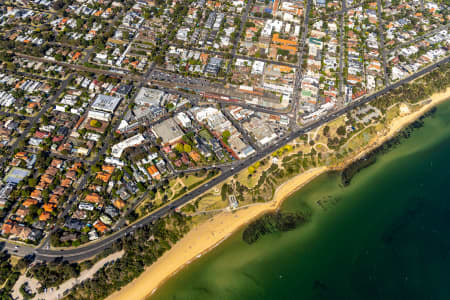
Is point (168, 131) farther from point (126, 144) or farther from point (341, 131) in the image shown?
point (341, 131)

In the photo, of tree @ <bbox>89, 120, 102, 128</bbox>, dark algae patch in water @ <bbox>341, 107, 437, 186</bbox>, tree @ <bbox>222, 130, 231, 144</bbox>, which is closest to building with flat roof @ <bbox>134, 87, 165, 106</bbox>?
tree @ <bbox>89, 120, 102, 128</bbox>

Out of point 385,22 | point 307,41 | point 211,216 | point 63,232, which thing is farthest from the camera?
point 385,22

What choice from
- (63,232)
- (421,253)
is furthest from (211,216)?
(421,253)

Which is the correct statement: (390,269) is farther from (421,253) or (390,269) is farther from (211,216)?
(211,216)

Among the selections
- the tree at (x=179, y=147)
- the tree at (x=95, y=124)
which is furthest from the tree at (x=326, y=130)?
the tree at (x=95, y=124)

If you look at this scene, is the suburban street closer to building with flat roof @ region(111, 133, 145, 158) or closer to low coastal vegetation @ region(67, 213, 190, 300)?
building with flat roof @ region(111, 133, 145, 158)

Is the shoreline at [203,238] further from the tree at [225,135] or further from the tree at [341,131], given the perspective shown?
the tree at [225,135]
